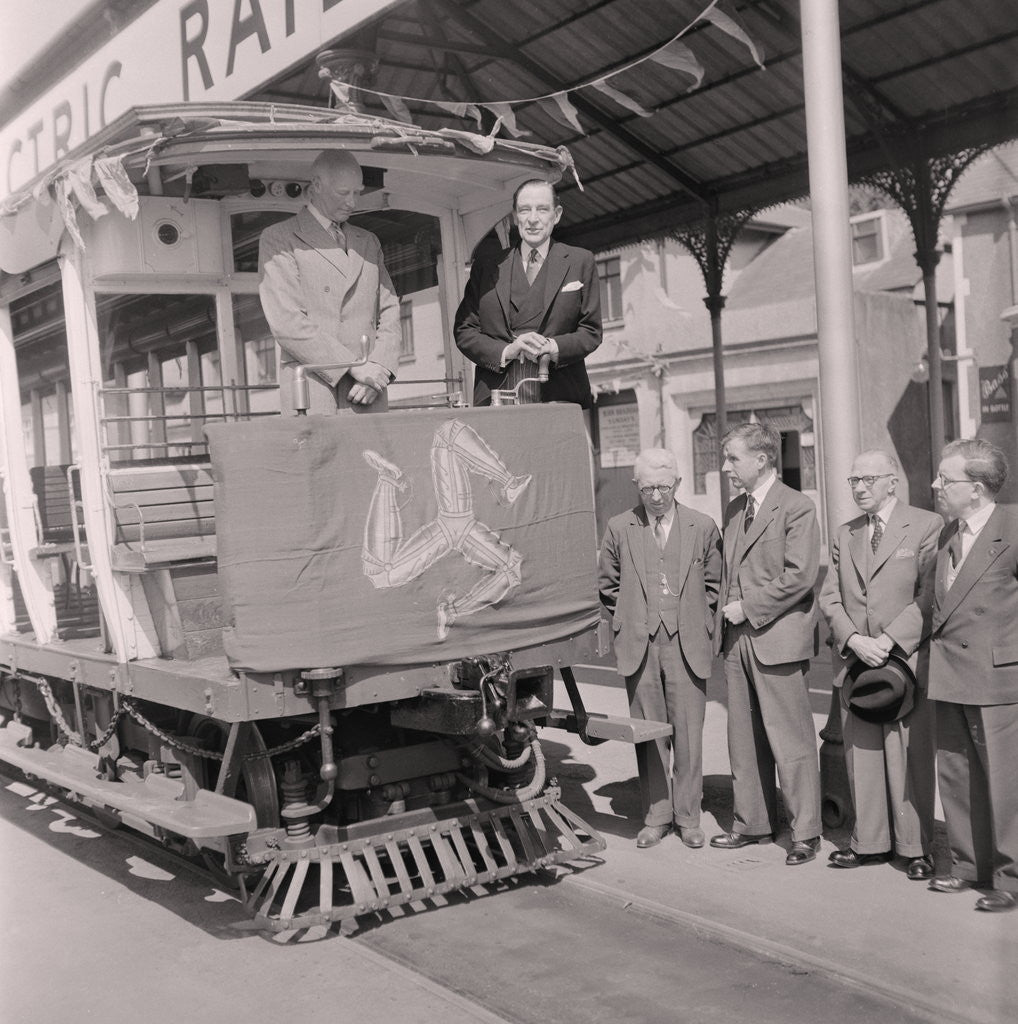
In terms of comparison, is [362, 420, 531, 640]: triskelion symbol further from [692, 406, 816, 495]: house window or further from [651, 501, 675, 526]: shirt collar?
[692, 406, 816, 495]: house window

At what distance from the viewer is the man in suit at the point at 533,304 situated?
5621mm

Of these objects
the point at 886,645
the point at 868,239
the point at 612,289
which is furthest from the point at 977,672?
the point at 868,239

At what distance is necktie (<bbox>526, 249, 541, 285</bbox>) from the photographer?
5.73 m

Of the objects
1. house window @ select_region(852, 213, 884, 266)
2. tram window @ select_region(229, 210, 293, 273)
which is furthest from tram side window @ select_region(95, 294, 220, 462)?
house window @ select_region(852, 213, 884, 266)

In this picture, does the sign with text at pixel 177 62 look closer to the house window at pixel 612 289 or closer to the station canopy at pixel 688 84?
the station canopy at pixel 688 84

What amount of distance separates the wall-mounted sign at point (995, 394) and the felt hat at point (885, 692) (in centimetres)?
2019

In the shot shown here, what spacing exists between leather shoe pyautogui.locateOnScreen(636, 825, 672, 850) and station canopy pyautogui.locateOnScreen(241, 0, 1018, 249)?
452cm

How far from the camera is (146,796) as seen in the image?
5.30m

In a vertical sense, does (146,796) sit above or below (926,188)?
below

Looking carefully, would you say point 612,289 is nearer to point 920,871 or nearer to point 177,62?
point 177,62

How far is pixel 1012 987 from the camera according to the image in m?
3.98

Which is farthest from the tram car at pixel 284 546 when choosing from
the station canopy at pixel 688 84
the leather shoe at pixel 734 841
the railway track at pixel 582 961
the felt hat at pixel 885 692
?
the station canopy at pixel 688 84

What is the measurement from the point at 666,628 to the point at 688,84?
18.8 ft

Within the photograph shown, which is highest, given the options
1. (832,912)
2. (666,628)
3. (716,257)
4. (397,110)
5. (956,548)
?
(397,110)
